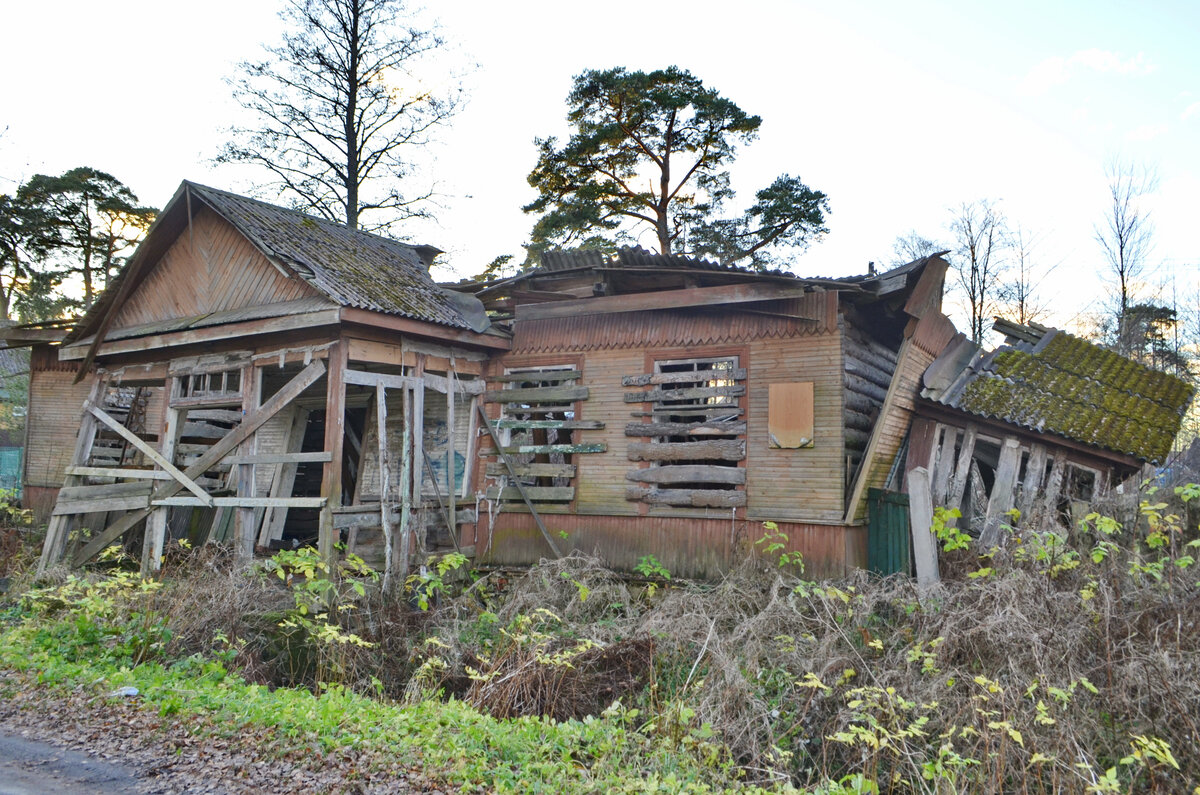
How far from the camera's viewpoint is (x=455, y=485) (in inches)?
471

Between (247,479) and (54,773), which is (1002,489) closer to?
(247,479)

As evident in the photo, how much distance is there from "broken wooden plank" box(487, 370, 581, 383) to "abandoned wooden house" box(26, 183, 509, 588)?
1.45 ft

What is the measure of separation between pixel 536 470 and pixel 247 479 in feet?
12.8

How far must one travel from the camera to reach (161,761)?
521cm

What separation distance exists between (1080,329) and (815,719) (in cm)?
2585

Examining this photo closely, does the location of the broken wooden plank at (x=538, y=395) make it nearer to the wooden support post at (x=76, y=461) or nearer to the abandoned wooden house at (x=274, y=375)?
the abandoned wooden house at (x=274, y=375)

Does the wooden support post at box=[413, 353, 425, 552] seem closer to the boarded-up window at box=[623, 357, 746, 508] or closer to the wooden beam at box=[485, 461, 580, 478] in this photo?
the wooden beam at box=[485, 461, 580, 478]

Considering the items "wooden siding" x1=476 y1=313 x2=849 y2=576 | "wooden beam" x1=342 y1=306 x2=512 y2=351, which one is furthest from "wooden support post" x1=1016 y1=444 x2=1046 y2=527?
"wooden beam" x1=342 y1=306 x2=512 y2=351

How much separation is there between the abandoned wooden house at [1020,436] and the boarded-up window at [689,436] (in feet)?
7.53

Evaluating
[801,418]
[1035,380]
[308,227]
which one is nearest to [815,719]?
[801,418]

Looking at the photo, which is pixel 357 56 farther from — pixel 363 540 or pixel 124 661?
pixel 124 661

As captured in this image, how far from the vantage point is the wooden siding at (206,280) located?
10.7 m

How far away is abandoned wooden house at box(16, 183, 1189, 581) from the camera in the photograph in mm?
9898

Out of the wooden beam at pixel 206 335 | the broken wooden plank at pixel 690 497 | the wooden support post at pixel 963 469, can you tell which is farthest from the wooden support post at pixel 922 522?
the wooden beam at pixel 206 335
